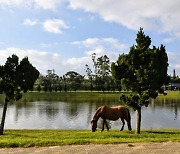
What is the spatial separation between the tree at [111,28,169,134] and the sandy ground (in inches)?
370

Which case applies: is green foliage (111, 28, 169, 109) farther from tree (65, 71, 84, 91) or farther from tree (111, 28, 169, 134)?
tree (65, 71, 84, 91)

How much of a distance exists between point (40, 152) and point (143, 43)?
14555 millimetres

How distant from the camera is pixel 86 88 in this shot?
137 metres

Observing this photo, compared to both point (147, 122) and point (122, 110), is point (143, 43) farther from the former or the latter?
point (147, 122)

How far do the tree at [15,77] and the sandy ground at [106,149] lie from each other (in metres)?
11.6

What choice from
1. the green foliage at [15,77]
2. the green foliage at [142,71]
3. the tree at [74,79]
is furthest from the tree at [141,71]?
the tree at [74,79]

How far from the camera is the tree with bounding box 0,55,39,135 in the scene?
23.8 metres

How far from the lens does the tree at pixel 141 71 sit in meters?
22.3

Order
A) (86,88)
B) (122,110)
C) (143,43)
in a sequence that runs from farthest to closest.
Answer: (86,88) → (122,110) → (143,43)

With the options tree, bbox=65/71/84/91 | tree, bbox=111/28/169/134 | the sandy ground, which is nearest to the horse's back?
tree, bbox=111/28/169/134

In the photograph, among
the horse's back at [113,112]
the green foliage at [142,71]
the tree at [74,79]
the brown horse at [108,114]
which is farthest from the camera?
the tree at [74,79]

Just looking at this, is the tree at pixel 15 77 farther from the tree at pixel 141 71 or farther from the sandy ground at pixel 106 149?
the sandy ground at pixel 106 149

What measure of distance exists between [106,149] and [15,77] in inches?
539

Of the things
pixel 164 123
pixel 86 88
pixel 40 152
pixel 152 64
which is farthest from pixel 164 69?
pixel 86 88
